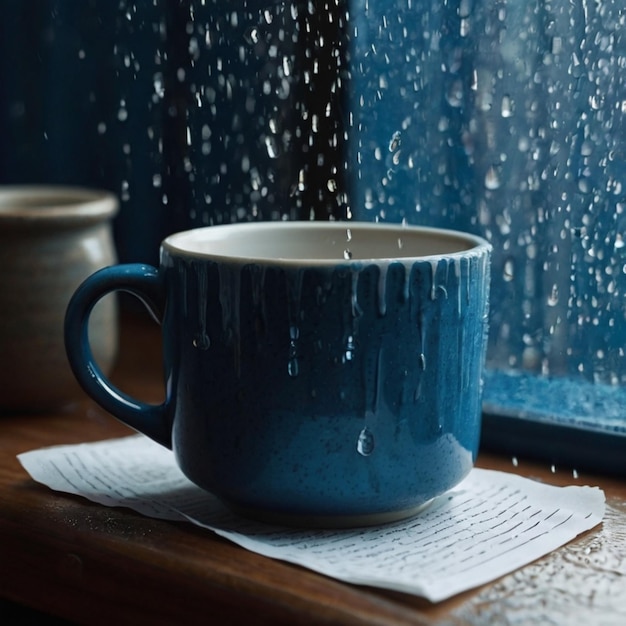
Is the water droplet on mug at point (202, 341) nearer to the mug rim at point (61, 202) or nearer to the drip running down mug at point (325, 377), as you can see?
the drip running down mug at point (325, 377)

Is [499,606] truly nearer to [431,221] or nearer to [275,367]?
[275,367]

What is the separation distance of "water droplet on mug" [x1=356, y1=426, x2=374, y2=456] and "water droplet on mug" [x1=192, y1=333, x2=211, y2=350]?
9 centimetres

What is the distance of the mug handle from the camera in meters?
0.55

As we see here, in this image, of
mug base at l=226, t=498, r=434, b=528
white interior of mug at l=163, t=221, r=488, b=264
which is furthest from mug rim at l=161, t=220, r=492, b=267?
mug base at l=226, t=498, r=434, b=528

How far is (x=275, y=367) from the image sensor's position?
49cm

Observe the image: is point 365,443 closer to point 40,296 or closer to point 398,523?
point 398,523

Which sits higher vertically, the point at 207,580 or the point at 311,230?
the point at 311,230

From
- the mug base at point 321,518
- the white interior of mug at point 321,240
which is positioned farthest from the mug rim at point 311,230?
the mug base at point 321,518

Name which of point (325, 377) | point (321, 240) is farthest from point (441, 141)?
point (325, 377)

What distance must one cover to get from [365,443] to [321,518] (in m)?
0.05

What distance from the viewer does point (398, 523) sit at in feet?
1.75

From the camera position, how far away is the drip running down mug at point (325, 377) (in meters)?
0.48

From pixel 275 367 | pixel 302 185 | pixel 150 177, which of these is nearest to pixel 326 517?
pixel 275 367

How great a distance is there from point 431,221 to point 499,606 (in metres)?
0.35
